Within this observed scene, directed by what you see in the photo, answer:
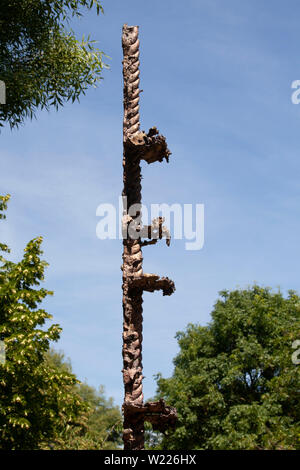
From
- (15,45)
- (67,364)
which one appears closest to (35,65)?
(15,45)

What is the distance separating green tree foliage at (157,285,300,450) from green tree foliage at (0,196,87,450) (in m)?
9.03

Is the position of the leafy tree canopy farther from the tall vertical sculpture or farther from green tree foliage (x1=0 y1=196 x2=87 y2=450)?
the tall vertical sculpture

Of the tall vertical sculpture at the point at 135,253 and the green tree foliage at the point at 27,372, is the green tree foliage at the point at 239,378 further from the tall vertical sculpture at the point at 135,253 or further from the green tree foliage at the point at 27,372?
the tall vertical sculpture at the point at 135,253

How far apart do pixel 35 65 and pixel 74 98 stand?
1.86 m

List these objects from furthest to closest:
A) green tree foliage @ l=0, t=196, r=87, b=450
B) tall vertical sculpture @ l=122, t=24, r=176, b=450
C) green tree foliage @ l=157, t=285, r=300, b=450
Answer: green tree foliage @ l=157, t=285, r=300, b=450, green tree foliage @ l=0, t=196, r=87, b=450, tall vertical sculpture @ l=122, t=24, r=176, b=450

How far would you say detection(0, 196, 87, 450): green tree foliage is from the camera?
17.9 metres

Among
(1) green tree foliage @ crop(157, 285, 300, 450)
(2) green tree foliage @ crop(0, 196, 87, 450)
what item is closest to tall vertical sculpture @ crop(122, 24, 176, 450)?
(2) green tree foliage @ crop(0, 196, 87, 450)

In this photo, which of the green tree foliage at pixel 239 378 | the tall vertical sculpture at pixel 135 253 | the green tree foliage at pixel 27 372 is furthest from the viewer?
the green tree foliage at pixel 239 378

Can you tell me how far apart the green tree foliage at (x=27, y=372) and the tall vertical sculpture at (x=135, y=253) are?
9.78 meters

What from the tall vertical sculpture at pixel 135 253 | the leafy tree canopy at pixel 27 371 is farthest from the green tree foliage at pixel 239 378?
the tall vertical sculpture at pixel 135 253

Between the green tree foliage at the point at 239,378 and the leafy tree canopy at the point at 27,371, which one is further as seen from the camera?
the green tree foliage at the point at 239,378

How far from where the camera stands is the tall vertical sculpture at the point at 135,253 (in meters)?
7.89

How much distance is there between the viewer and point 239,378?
2962 centimetres
